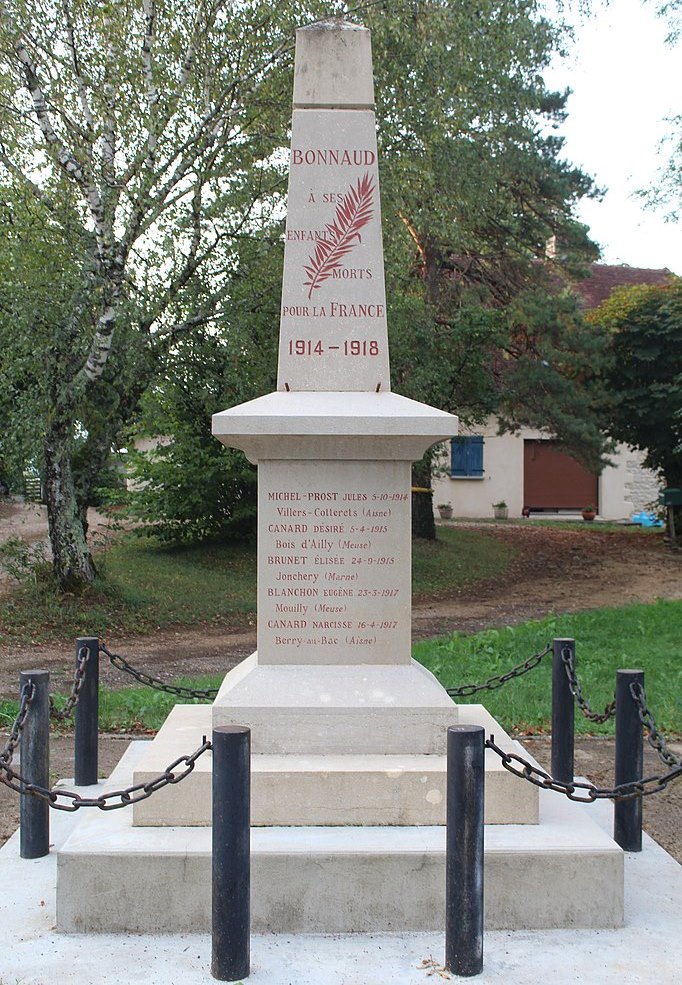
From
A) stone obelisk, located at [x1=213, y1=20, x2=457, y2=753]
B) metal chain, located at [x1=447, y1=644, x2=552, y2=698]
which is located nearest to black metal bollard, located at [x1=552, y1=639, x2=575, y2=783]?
metal chain, located at [x1=447, y1=644, x2=552, y2=698]

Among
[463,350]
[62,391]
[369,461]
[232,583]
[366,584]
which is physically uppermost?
[463,350]

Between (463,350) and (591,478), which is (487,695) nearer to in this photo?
(463,350)

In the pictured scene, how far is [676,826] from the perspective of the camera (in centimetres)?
569

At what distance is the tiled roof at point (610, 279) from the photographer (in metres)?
34.0

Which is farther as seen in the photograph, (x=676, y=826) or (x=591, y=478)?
(x=591, y=478)

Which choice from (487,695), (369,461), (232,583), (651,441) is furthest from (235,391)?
(651,441)

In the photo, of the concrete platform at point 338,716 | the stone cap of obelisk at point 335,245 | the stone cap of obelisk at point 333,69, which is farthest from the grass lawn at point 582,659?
the stone cap of obelisk at point 333,69

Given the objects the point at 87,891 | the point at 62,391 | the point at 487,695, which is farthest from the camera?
the point at 62,391

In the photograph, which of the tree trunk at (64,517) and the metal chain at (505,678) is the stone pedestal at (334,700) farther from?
the tree trunk at (64,517)

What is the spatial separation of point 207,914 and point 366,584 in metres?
1.74

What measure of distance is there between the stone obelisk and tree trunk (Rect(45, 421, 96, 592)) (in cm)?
785

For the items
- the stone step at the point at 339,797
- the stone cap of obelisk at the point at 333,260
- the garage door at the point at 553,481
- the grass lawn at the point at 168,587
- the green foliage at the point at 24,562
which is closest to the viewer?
the stone step at the point at 339,797

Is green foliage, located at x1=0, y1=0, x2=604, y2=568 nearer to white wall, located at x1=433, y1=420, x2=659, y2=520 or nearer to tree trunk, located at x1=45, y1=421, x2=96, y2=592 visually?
tree trunk, located at x1=45, y1=421, x2=96, y2=592

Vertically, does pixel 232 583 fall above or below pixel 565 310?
below
